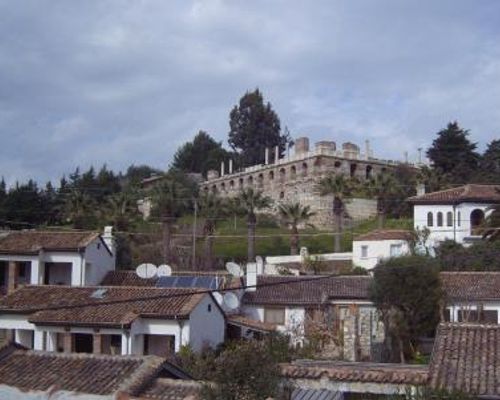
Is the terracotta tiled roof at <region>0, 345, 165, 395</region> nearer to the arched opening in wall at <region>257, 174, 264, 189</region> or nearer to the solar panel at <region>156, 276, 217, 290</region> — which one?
the solar panel at <region>156, 276, 217, 290</region>

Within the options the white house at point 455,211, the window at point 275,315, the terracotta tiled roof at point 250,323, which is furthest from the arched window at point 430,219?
the terracotta tiled roof at point 250,323

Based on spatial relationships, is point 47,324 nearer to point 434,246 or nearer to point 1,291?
point 1,291

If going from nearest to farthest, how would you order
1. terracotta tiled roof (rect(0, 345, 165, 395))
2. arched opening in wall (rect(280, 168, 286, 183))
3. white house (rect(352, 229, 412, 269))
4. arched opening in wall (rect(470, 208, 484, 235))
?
terracotta tiled roof (rect(0, 345, 165, 395)) → white house (rect(352, 229, 412, 269)) → arched opening in wall (rect(470, 208, 484, 235)) → arched opening in wall (rect(280, 168, 286, 183))

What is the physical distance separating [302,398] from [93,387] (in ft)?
16.7

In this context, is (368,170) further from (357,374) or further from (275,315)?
(357,374)

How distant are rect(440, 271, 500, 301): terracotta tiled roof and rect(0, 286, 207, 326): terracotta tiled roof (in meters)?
13.8

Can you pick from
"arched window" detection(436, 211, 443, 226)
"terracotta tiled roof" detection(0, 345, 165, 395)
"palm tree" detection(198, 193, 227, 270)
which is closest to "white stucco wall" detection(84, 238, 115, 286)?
"palm tree" detection(198, 193, 227, 270)

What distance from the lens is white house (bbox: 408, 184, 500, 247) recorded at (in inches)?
2437

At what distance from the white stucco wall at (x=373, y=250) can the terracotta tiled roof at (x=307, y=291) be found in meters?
13.2

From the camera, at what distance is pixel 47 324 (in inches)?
1415

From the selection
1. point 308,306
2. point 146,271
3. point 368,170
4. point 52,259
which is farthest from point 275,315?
point 368,170

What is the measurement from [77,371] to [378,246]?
42.7 m

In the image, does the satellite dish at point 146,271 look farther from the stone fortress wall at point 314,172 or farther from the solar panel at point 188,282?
the stone fortress wall at point 314,172

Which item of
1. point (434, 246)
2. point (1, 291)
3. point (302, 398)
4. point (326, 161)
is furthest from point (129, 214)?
point (302, 398)
